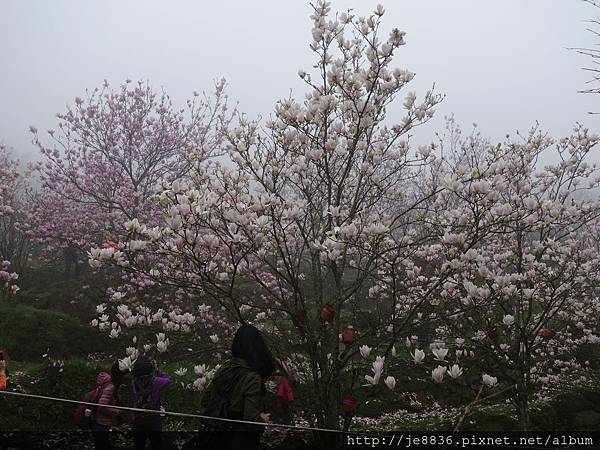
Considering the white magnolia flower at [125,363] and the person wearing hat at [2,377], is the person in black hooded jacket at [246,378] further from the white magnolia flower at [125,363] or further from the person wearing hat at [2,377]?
the person wearing hat at [2,377]

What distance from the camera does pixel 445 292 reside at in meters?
4.60

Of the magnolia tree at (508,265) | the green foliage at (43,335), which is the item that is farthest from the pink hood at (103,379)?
the green foliage at (43,335)

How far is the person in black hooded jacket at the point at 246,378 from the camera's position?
2824 mm

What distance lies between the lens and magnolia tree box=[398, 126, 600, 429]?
336cm

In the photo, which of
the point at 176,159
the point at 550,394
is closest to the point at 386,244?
the point at 550,394

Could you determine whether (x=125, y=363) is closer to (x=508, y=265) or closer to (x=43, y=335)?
(x=508, y=265)

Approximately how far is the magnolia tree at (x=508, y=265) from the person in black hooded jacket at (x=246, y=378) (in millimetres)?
1070

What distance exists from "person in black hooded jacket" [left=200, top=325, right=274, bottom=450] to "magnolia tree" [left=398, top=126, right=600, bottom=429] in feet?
3.51

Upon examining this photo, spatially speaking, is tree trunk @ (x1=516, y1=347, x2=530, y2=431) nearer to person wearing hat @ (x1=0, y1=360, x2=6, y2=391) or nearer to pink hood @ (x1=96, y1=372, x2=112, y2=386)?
pink hood @ (x1=96, y1=372, x2=112, y2=386)

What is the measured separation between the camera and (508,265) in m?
5.98

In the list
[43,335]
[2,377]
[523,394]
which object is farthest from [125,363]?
[43,335]

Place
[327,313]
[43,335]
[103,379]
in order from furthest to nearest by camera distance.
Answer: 1. [43,335]
2. [103,379]
3. [327,313]

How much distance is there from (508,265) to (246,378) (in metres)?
4.51

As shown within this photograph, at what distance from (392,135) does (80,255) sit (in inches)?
515
